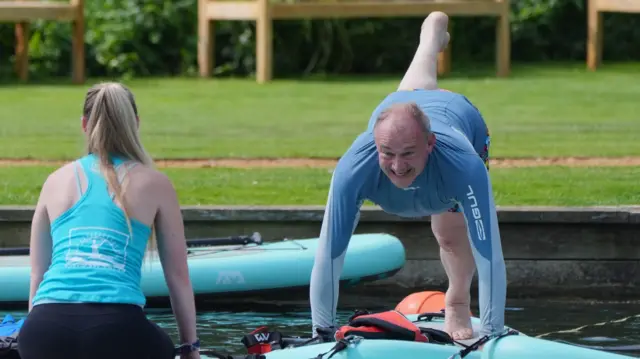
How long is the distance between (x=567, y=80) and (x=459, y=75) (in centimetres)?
151

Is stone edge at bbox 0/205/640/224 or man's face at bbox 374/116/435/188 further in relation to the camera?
stone edge at bbox 0/205/640/224

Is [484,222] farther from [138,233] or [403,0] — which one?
[403,0]

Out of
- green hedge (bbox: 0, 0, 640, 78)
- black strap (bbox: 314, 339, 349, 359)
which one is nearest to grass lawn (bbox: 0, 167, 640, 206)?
black strap (bbox: 314, 339, 349, 359)

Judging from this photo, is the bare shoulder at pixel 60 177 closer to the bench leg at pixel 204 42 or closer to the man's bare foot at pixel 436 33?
the man's bare foot at pixel 436 33

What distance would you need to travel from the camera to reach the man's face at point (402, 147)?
5516 millimetres

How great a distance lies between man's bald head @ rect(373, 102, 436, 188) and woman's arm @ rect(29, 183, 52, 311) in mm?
1336

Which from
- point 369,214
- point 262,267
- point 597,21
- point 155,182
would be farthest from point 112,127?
point 597,21

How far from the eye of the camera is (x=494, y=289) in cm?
573

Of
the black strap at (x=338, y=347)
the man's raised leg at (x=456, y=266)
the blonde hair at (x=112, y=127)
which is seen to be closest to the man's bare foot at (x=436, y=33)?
the man's raised leg at (x=456, y=266)

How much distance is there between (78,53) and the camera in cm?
1928

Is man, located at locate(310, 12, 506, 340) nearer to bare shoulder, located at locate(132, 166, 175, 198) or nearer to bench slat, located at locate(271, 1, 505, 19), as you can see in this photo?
bare shoulder, located at locate(132, 166, 175, 198)

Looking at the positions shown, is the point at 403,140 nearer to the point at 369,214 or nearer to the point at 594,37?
the point at 369,214

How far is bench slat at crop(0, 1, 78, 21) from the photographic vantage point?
58.9 ft

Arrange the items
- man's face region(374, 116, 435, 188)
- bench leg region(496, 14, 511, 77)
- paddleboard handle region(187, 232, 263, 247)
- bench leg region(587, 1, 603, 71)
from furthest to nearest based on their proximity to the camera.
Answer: bench leg region(587, 1, 603, 71) → bench leg region(496, 14, 511, 77) → paddleboard handle region(187, 232, 263, 247) → man's face region(374, 116, 435, 188)
